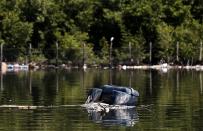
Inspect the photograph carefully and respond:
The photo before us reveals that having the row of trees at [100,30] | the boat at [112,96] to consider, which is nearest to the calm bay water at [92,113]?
the boat at [112,96]

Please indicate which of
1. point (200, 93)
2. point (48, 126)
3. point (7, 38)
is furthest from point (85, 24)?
point (48, 126)

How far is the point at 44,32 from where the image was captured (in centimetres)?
8900

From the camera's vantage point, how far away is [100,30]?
92938mm

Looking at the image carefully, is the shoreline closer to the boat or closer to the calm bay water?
the calm bay water

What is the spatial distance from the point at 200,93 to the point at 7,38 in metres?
47.7

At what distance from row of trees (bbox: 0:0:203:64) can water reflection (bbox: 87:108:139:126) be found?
54601 mm

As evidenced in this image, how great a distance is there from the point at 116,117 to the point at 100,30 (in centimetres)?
6564

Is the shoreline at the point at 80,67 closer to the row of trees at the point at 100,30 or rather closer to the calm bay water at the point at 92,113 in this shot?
the row of trees at the point at 100,30

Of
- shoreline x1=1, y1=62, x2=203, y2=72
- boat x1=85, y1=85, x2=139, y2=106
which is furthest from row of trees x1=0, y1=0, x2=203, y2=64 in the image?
boat x1=85, y1=85, x2=139, y2=106

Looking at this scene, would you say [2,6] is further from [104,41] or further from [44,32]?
[104,41]

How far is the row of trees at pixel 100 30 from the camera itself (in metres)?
85.6

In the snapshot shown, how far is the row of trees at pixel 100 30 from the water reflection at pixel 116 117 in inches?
2150

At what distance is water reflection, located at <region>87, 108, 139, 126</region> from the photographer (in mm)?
25859

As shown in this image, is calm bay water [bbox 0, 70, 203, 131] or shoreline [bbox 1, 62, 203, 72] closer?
calm bay water [bbox 0, 70, 203, 131]
